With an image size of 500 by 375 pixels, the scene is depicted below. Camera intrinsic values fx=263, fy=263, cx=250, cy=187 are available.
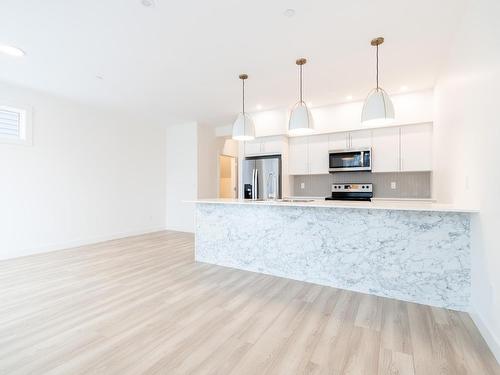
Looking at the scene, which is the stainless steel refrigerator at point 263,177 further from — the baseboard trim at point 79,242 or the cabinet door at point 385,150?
the baseboard trim at point 79,242

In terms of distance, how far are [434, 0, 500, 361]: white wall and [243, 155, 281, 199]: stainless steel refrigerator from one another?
285 centimetres

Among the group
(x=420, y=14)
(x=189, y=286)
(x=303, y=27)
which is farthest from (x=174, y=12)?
(x=189, y=286)

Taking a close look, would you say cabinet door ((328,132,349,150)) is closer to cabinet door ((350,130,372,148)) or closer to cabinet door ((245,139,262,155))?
cabinet door ((350,130,372,148))

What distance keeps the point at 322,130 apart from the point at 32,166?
502 cm

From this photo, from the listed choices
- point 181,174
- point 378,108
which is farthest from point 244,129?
point 181,174

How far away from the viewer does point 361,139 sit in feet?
15.5

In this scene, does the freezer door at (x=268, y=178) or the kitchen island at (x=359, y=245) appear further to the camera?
the freezer door at (x=268, y=178)

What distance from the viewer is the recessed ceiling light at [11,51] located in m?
2.92

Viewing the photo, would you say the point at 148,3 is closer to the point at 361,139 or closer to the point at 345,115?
the point at 345,115

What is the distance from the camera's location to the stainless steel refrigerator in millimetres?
5168

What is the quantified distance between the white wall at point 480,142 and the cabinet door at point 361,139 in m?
1.79

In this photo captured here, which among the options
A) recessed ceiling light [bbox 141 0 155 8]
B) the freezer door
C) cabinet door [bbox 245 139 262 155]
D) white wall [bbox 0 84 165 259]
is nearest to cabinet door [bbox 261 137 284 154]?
cabinet door [bbox 245 139 262 155]

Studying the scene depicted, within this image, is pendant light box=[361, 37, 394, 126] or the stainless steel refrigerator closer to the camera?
pendant light box=[361, 37, 394, 126]

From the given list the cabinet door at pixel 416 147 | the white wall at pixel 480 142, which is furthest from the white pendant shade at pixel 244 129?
the cabinet door at pixel 416 147
